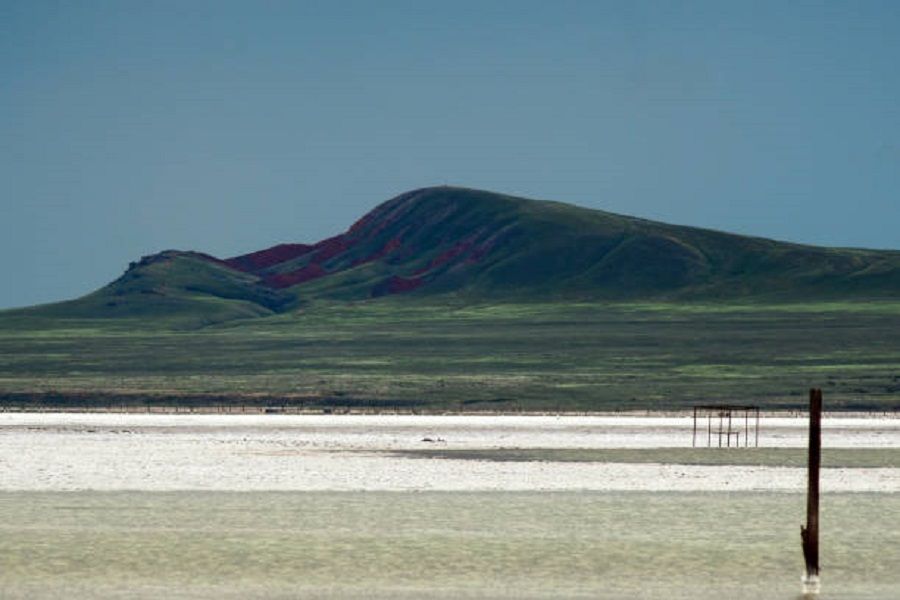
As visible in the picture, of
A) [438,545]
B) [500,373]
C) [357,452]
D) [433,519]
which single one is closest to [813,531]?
[438,545]

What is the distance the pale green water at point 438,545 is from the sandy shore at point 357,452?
3408mm

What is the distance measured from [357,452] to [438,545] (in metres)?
28.0

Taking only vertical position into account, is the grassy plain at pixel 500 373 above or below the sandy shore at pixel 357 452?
above

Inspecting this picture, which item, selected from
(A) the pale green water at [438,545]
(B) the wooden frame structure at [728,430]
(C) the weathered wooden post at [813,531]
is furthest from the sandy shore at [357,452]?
(C) the weathered wooden post at [813,531]

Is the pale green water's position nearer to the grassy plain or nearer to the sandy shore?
the sandy shore

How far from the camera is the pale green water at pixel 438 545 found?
38.3 meters

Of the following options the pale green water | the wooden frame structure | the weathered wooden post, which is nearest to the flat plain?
the pale green water

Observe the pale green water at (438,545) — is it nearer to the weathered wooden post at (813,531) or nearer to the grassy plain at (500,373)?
the weathered wooden post at (813,531)

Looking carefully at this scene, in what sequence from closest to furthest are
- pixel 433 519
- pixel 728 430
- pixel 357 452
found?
pixel 433 519 < pixel 357 452 < pixel 728 430

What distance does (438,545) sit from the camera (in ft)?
143

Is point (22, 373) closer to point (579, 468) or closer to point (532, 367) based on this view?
point (532, 367)

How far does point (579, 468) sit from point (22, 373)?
113416 mm

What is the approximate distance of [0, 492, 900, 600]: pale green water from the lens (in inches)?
1508

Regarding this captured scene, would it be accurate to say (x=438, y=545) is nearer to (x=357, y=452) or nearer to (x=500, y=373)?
(x=357, y=452)
